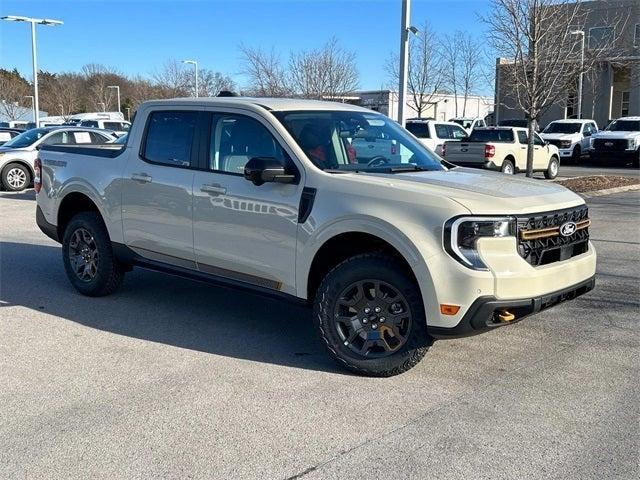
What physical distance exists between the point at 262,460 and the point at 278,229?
6.19 feet

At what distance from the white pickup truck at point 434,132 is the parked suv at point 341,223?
1591cm

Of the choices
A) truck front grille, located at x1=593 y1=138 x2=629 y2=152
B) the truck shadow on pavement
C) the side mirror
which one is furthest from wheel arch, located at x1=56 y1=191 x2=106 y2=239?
truck front grille, located at x1=593 y1=138 x2=629 y2=152

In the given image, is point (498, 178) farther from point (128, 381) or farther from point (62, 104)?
point (62, 104)

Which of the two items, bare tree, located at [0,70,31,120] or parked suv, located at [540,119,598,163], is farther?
bare tree, located at [0,70,31,120]

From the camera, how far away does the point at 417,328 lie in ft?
14.5

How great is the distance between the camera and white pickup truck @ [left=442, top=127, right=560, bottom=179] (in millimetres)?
19344

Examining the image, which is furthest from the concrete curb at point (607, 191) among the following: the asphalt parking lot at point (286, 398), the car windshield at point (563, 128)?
the car windshield at point (563, 128)

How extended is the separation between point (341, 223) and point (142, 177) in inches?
88.2

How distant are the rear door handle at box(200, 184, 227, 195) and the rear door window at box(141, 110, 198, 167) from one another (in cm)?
35

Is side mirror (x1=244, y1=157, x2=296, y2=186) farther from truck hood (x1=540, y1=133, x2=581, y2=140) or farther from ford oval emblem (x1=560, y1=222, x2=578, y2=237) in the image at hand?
truck hood (x1=540, y1=133, x2=581, y2=140)

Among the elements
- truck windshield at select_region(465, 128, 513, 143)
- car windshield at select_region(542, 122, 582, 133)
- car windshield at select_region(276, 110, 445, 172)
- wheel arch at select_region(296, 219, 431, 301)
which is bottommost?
wheel arch at select_region(296, 219, 431, 301)

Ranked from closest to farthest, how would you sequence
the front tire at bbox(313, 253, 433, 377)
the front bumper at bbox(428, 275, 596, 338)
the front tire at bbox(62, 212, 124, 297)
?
the front bumper at bbox(428, 275, 596, 338) < the front tire at bbox(313, 253, 433, 377) < the front tire at bbox(62, 212, 124, 297)

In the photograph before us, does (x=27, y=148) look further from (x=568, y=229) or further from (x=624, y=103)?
(x=624, y=103)

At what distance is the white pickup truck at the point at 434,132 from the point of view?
2158 cm
